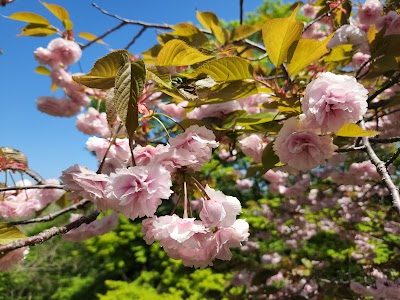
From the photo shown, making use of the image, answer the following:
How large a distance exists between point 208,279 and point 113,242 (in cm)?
276

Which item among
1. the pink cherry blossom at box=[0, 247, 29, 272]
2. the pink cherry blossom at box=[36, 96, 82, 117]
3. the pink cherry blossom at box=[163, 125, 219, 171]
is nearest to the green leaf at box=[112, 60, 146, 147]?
the pink cherry blossom at box=[163, 125, 219, 171]

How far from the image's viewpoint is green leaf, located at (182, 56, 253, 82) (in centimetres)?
73

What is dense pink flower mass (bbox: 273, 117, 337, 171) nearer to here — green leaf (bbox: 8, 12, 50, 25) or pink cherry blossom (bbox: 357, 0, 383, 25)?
pink cherry blossom (bbox: 357, 0, 383, 25)

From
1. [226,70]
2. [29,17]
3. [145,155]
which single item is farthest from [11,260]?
[29,17]

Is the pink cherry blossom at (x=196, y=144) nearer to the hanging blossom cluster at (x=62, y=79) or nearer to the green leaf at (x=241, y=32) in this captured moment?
the green leaf at (x=241, y=32)

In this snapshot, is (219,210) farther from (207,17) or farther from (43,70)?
(43,70)

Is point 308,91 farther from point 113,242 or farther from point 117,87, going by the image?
point 113,242

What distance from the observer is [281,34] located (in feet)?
2.46

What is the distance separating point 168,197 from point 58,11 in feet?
3.90

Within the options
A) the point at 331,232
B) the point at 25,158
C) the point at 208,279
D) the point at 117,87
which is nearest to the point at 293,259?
the point at 331,232

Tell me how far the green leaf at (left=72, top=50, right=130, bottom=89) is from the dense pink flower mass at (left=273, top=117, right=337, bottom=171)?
14.1 inches

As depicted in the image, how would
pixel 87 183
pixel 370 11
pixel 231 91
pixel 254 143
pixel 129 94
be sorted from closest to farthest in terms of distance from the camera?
1. pixel 129 94
2. pixel 87 183
3. pixel 231 91
4. pixel 254 143
5. pixel 370 11

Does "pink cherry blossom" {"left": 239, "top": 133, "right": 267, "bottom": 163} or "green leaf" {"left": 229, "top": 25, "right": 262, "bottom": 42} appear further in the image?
"green leaf" {"left": 229, "top": 25, "right": 262, "bottom": 42}

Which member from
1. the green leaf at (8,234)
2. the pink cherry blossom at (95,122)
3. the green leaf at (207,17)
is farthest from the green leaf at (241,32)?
the green leaf at (8,234)
